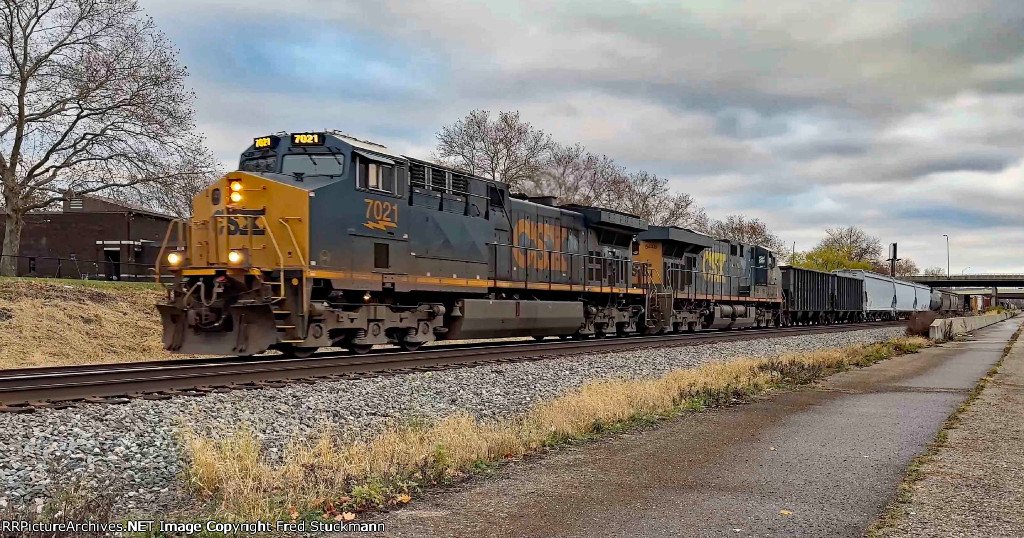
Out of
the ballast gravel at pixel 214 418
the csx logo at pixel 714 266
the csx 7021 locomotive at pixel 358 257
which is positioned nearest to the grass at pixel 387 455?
the ballast gravel at pixel 214 418

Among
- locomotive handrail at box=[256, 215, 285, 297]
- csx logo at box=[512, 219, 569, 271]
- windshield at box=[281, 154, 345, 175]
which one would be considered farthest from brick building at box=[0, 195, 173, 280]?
locomotive handrail at box=[256, 215, 285, 297]

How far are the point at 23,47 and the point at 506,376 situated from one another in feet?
74.3

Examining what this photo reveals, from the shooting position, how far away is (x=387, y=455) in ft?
19.9

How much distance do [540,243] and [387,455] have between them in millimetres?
14254

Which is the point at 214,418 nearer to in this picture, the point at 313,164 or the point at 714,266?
the point at 313,164

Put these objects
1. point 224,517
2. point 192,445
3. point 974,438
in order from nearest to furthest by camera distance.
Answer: point 224,517 → point 192,445 → point 974,438

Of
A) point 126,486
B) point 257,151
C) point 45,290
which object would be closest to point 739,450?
point 126,486

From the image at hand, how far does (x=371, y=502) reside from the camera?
509 centimetres

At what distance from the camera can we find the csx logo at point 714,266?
2935cm

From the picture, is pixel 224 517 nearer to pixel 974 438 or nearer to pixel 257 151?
pixel 974 438

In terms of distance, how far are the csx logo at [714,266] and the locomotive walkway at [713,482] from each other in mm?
19857

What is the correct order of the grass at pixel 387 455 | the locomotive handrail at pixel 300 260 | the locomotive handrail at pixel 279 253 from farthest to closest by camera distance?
1. the locomotive handrail at pixel 300 260
2. the locomotive handrail at pixel 279 253
3. the grass at pixel 387 455

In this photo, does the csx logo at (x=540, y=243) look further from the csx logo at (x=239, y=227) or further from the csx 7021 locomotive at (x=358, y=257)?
the csx logo at (x=239, y=227)

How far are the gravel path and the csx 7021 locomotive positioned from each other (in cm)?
949
